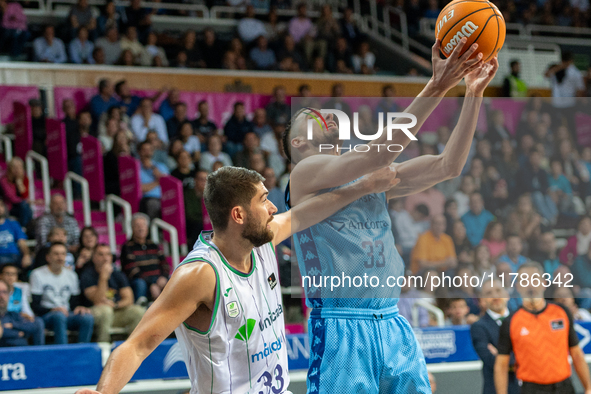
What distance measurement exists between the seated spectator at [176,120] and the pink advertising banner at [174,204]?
6.33 ft

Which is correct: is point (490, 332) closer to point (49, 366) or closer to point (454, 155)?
point (454, 155)

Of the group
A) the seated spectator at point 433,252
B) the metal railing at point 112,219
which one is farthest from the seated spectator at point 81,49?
the seated spectator at point 433,252

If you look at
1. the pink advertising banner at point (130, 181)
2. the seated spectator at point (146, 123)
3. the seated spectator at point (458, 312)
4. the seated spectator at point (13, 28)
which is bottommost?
the seated spectator at point (458, 312)

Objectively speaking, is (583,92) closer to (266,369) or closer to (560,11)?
(560,11)

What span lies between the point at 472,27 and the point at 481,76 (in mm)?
267

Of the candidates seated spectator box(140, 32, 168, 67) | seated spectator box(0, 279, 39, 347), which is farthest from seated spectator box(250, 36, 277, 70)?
seated spectator box(0, 279, 39, 347)

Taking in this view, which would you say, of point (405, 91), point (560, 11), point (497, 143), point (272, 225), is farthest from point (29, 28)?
point (560, 11)

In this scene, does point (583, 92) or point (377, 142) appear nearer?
point (377, 142)

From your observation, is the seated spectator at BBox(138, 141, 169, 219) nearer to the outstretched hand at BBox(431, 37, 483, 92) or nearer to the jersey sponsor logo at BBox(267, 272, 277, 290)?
the jersey sponsor logo at BBox(267, 272, 277, 290)

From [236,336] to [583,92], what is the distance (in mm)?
11642

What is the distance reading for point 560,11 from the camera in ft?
54.7

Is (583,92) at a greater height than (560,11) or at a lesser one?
lesser

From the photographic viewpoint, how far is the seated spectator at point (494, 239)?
5.74m

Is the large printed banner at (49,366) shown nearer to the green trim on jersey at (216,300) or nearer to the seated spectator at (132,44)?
the green trim on jersey at (216,300)
